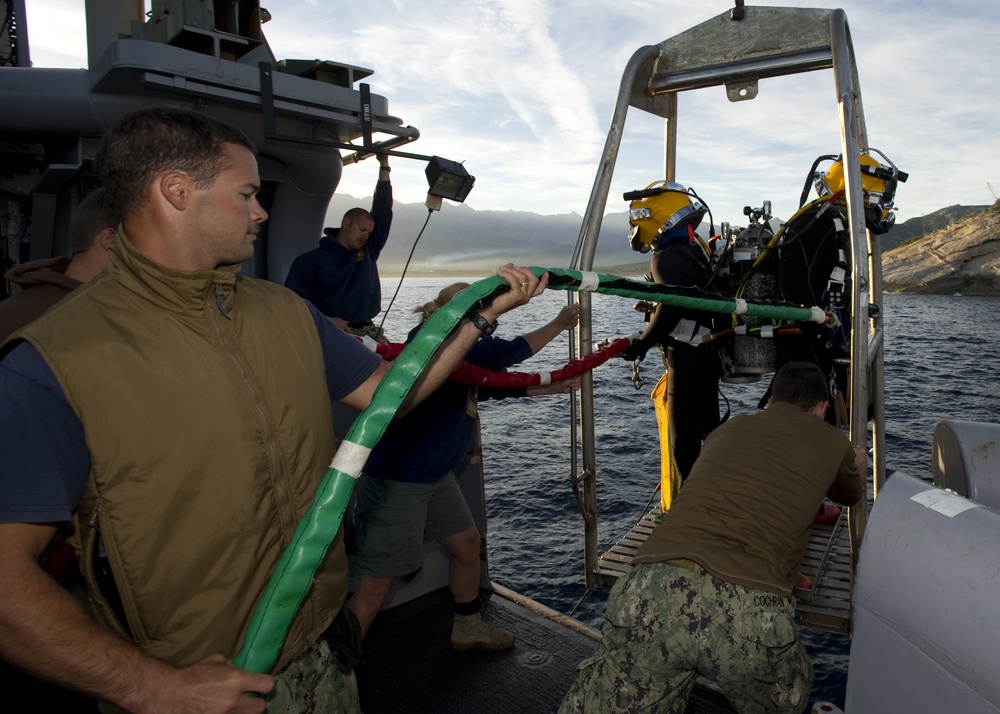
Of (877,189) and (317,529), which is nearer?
(317,529)

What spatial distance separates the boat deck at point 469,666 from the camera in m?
3.24

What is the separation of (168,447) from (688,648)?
6.23ft

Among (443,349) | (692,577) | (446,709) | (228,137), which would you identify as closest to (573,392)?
(692,577)

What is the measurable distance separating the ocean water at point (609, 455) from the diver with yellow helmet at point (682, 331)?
2.38ft

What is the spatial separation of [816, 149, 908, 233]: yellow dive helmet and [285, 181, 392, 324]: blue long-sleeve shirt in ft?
10.6

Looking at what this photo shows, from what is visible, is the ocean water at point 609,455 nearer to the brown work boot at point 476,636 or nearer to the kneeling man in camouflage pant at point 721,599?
the brown work boot at point 476,636

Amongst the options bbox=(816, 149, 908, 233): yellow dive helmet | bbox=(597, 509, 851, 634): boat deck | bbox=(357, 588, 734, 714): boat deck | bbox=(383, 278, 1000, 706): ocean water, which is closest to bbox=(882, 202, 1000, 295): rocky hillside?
bbox=(383, 278, 1000, 706): ocean water

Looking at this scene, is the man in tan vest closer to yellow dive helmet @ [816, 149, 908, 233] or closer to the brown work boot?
the brown work boot

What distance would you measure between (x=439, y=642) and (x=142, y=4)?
6.27 metres

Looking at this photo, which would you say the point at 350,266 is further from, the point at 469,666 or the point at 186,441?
the point at 186,441

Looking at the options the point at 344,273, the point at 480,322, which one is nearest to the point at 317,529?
the point at 480,322

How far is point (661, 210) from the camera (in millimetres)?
4363

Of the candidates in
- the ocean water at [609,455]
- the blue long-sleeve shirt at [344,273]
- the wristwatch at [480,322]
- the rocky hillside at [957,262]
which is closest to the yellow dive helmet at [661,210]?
the ocean water at [609,455]

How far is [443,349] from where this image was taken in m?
1.89
